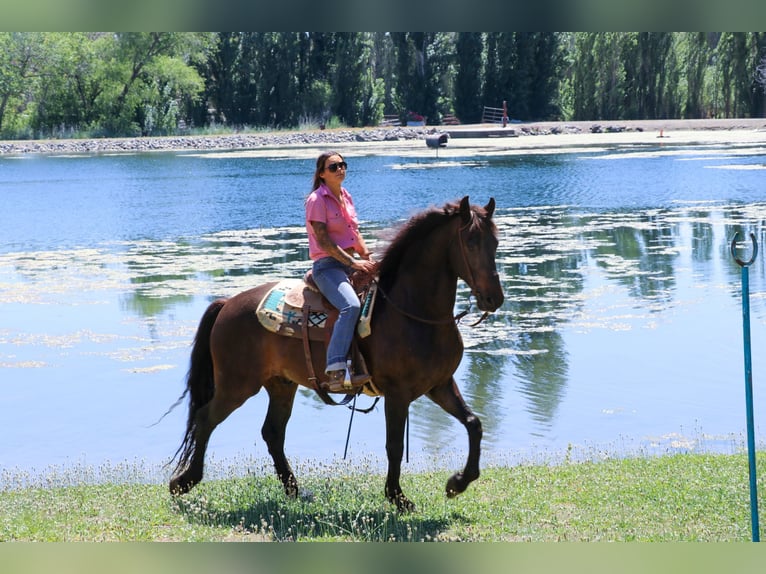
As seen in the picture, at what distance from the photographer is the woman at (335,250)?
6.42 metres

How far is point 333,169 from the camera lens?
253 inches

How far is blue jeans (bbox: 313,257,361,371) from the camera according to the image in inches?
252

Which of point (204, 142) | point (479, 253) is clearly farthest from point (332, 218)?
point (204, 142)

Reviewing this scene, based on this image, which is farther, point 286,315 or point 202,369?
point 202,369

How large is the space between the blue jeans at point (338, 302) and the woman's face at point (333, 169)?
0.54 m

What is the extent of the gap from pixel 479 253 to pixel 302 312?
131 centimetres

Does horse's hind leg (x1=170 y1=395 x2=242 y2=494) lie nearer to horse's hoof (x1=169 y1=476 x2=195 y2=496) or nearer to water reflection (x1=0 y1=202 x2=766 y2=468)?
horse's hoof (x1=169 y1=476 x2=195 y2=496)

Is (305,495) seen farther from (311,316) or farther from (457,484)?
(311,316)

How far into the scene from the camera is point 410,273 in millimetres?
6523

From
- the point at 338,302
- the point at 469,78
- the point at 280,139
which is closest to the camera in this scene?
the point at 338,302

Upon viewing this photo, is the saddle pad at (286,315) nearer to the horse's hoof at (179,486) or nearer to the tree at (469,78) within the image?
the horse's hoof at (179,486)

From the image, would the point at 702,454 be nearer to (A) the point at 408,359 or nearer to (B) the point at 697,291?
(A) the point at 408,359

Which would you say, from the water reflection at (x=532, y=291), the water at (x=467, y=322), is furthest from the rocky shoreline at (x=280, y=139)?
the water reflection at (x=532, y=291)
